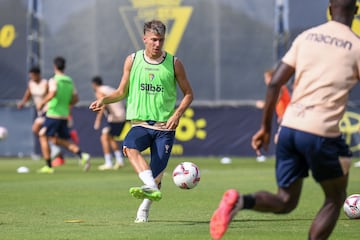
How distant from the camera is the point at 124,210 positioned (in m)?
13.1

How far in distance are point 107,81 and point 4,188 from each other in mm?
14765

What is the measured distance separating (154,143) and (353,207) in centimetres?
247

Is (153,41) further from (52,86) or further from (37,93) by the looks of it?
(37,93)

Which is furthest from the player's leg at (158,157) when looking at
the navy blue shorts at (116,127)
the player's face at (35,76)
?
the player's face at (35,76)

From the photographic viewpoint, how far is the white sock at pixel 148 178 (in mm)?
10961

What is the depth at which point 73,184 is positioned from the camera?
1862 cm

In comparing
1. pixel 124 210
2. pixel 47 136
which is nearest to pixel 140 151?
pixel 124 210

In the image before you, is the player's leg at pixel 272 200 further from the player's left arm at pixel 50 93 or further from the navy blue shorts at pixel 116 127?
the navy blue shorts at pixel 116 127

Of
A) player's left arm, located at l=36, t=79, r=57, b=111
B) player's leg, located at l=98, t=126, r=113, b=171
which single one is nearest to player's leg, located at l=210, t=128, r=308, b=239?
player's left arm, located at l=36, t=79, r=57, b=111

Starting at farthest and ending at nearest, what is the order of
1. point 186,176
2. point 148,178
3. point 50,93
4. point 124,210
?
1. point 50,93
2. point 124,210
3. point 186,176
4. point 148,178

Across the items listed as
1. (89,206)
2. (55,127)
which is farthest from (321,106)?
(55,127)

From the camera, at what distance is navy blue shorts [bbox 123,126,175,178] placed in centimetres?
1140

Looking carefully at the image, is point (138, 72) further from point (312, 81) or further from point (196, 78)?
point (196, 78)

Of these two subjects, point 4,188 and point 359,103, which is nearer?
point 4,188
